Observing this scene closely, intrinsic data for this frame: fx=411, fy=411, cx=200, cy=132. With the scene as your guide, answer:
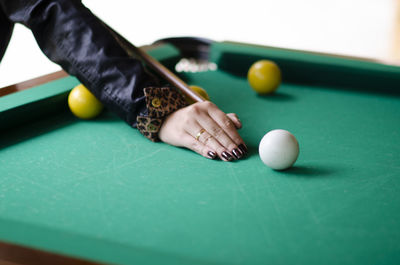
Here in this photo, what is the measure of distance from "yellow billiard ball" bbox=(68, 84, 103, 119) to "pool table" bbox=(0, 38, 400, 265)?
1.7 inches

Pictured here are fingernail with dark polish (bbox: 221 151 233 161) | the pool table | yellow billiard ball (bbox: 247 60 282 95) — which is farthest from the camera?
yellow billiard ball (bbox: 247 60 282 95)

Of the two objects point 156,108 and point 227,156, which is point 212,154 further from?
point 156,108

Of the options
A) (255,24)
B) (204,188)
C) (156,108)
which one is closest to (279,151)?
(204,188)

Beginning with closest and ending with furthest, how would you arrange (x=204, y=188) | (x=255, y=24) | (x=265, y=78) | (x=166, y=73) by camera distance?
(x=204, y=188) < (x=166, y=73) < (x=265, y=78) < (x=255, y=24)

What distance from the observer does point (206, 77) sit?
261 cm

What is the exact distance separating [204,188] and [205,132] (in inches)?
13.7

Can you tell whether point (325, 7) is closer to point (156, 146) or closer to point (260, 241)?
point (156, 146)

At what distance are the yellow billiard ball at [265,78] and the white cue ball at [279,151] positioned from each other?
86 cm

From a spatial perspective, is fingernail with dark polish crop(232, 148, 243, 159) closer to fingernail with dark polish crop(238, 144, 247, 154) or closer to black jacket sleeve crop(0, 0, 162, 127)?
fingernail with dark polish crop(238, 144, 247, 154)

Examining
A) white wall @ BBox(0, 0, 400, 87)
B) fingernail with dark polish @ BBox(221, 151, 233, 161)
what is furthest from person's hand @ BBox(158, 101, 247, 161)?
white wall @ BBox(0, 0, 400, 87)

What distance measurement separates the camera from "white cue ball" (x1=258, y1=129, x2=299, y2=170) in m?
1.40

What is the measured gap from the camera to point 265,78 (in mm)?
2246

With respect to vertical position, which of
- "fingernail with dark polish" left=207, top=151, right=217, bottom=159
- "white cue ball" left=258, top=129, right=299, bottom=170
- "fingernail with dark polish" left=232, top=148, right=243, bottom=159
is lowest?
"fingernail with dark polish" left=207, top=151, right=217, bottom=159

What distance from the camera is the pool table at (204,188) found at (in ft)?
3.24
